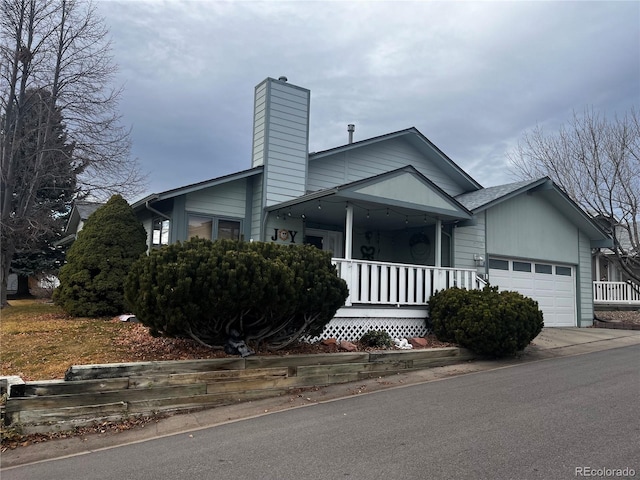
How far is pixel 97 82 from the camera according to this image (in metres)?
15.4

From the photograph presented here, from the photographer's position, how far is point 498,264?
14227 mm

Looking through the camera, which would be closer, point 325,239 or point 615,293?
point 325,239

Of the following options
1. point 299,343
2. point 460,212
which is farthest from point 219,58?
point 299,343

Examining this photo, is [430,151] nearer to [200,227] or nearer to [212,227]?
[212,227]

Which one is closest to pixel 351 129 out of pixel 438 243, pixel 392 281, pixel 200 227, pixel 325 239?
pixel 325 239

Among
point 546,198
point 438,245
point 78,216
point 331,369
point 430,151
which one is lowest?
point 331,369

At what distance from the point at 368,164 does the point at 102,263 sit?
7.47m

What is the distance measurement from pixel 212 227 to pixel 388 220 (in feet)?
14.9

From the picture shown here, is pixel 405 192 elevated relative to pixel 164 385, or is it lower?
elevated

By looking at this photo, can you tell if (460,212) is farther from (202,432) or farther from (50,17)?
(50,17)

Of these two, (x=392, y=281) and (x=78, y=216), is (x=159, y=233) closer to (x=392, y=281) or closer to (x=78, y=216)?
(x=392, y=281)

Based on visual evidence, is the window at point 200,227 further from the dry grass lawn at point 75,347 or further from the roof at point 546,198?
the roof at point 546,198

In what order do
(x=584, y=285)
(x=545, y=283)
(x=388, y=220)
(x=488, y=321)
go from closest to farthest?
(x=488, y=321)
(x=388, y=220)
(x=545, y=283)
(x=584, y=285)

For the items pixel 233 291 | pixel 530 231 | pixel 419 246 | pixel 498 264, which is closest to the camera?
pixel 233 291
